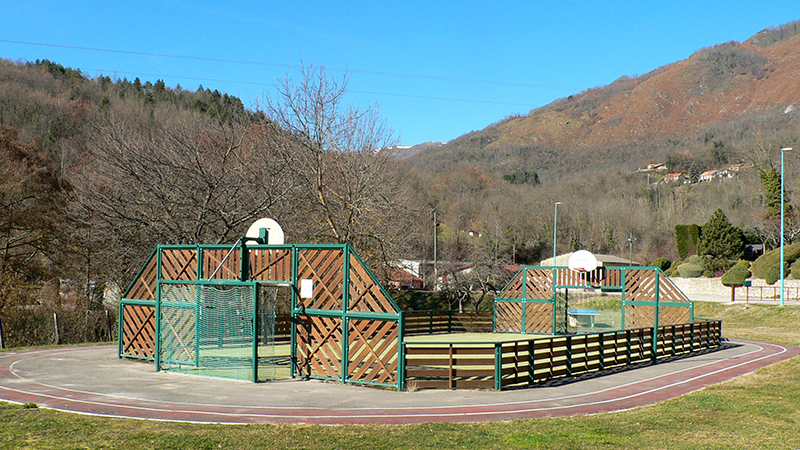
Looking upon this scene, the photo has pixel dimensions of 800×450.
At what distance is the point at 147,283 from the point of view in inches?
766

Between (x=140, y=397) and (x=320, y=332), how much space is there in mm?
4502

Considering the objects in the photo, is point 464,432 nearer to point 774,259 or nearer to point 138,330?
point 138,330

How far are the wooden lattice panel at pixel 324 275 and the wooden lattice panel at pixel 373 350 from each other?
33.7 inches

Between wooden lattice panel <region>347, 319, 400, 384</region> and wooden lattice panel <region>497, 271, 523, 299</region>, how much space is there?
53.9 feet

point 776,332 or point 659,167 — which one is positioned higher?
point 659,167

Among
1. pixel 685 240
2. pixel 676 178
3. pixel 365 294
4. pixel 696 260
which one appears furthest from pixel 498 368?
pixel 676 178

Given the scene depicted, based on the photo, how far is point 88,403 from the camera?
1306 cm

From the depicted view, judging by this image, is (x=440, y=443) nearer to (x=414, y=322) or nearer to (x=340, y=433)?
(x=340, y=433)

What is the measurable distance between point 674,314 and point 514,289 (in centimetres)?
757

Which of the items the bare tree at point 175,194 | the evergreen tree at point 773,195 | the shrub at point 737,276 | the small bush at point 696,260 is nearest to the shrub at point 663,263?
the small bush at point 696,260

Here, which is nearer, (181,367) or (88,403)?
(88,403)

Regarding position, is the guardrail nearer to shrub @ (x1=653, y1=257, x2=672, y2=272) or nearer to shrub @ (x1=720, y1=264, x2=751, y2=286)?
shrub @ (x1=720, y1=264, x2=751, y2=286)

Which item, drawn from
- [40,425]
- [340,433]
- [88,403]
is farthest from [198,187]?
[340,433]

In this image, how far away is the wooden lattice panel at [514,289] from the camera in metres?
31.4
